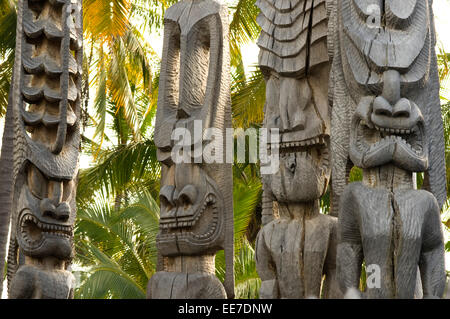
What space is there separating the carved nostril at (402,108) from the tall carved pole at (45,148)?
114 inches

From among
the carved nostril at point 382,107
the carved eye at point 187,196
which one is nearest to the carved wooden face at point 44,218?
the carved eye at point 187,196

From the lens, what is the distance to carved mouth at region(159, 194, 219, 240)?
6715mm

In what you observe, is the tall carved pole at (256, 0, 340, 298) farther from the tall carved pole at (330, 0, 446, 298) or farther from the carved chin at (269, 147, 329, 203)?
the tall carved pole at (330, 0, 446, 298)

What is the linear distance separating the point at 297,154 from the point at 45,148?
207 centimetres

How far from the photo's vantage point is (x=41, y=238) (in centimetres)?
694

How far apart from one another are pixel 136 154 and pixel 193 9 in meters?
8.88

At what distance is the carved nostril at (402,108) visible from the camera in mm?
5129

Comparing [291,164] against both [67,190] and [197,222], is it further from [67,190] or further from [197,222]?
[67,190]

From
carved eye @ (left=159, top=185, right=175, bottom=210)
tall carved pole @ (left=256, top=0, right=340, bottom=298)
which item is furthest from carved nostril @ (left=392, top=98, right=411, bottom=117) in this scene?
carved eye @ (left=159, top=185, right=175, bottom=210)

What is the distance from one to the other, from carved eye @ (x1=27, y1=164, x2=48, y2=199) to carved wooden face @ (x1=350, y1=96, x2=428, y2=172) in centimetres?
284

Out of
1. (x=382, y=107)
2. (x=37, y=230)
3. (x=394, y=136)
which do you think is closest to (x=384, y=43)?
(x=382, y=107)

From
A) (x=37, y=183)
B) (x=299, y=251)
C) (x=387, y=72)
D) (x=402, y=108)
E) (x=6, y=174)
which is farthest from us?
(x=6, y=174)

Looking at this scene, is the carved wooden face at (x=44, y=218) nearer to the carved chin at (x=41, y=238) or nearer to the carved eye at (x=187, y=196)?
the carved chin at (x=41, y=238)
